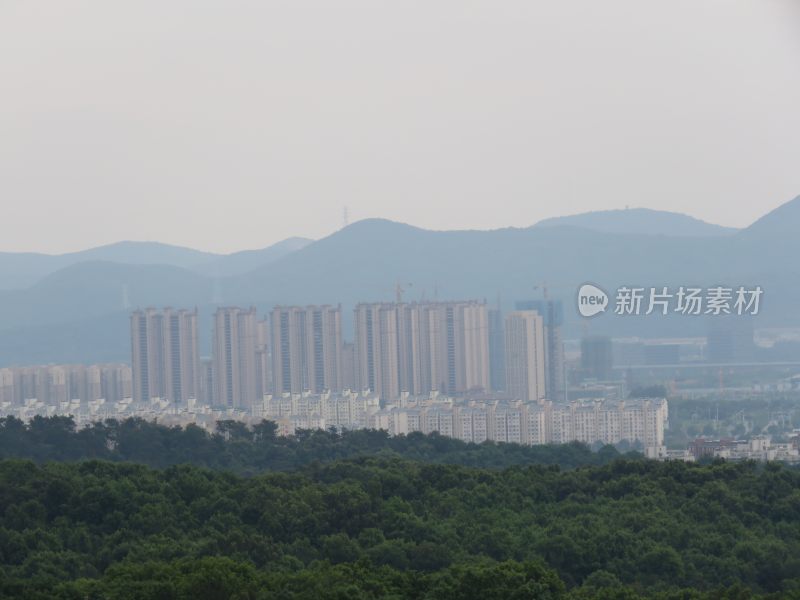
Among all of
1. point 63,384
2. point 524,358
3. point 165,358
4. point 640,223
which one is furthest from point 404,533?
point 640,223

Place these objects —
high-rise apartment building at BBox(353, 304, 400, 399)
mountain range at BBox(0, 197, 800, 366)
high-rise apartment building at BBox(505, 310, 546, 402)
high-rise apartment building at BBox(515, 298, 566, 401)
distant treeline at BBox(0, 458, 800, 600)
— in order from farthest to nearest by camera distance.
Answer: mountain range at BBox(0, 197, 800, 366) < high-rise apartment building at BBox(515, 298, 566, 401) < high-rise apartment building at BBox(505, 310, 546, 402) < high-rise apartment building at BBox(353, 304, 400, 399) < distant treeline at BBox(0, 458, 800, 600)

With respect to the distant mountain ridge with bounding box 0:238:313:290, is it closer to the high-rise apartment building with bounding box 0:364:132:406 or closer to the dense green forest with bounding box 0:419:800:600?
the high-rise apartment building with bounding box 0:364:132:406

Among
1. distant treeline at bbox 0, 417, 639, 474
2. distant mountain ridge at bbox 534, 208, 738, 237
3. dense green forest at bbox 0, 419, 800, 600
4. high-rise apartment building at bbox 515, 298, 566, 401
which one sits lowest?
high-rise apartment building at bbox 515, 298, 566, 401

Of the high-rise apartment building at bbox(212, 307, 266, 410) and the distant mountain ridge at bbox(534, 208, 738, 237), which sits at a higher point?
the distant mountain ridge at bbox(534, 208, 738, 237)

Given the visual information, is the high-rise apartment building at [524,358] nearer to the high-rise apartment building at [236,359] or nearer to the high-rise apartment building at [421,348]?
the high-rise apartment building at [421,348]

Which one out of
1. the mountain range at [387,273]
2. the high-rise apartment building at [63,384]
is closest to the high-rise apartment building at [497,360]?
the high-rise apartment building at [63,384]

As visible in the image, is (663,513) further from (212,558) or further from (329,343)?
(329,343)

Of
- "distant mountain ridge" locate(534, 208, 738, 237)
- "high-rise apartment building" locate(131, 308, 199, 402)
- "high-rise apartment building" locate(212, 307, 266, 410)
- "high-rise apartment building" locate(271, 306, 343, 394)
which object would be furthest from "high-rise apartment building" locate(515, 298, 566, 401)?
"distant mountain ridge" locate(534, 208, 738, 237)
